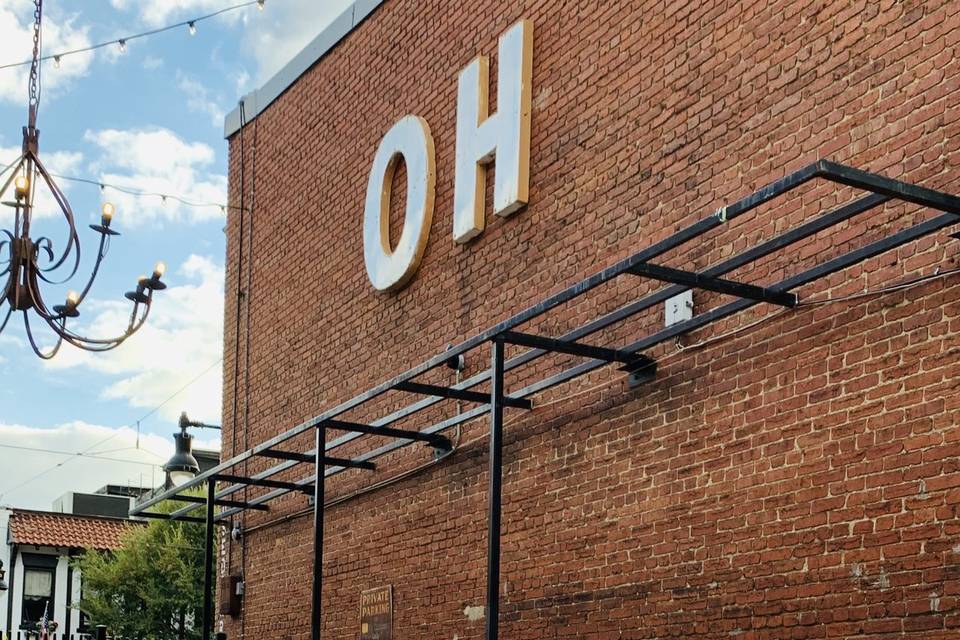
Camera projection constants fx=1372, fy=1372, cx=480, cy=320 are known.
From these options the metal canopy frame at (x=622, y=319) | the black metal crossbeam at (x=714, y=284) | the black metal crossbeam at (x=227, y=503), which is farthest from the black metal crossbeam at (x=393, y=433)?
the black metal crossbeam at (x=714, y=284)

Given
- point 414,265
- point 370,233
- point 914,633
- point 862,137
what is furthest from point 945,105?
point 370,233

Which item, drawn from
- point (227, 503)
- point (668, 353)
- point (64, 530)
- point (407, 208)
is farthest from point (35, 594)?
point (668, 353)

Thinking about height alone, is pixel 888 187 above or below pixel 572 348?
above

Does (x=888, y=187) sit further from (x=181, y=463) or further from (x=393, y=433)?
(x=181, y=463)

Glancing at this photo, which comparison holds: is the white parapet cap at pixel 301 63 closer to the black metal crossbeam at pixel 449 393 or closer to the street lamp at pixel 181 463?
the street lamp at pixel 181 463

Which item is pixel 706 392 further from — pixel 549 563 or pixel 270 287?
pixel 270 287

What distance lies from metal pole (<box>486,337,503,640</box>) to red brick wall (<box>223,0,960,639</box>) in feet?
3.90

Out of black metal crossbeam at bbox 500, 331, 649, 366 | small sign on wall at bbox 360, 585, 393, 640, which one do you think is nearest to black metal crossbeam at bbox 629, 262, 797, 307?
black metal crossbeam at bbox 500, 331, 649, 366

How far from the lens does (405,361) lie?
12695 millimetres

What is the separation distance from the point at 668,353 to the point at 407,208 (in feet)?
13.8

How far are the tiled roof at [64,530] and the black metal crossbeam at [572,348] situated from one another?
29.8 meters

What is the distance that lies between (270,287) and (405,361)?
3.50 m

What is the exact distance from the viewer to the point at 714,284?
7.99 m

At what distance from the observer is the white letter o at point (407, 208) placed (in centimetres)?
1261
